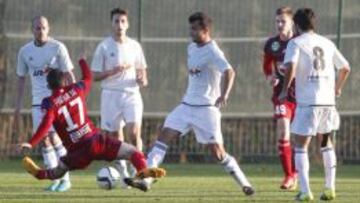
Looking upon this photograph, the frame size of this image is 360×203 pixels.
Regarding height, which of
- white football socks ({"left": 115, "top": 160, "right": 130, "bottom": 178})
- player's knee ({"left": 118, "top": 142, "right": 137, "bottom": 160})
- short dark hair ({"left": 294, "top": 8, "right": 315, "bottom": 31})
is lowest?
white football socks ({"left": 115, "top": 160, "right": 130, "bottom": 178})

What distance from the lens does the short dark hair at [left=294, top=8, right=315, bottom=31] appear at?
549 inches

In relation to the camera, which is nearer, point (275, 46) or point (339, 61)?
point (339, 61)

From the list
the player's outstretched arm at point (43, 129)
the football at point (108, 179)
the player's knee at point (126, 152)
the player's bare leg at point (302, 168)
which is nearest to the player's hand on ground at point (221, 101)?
the player's bare leg at point (302, 168)

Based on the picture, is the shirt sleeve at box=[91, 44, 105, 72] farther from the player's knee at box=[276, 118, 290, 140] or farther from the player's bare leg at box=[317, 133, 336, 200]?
the player's bare leg at box=[317, 133, 336, 200]

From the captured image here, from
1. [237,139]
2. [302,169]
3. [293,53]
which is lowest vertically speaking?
[237,139]

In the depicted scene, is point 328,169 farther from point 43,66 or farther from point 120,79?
point 43,66

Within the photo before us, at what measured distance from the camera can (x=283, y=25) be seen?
16938mm

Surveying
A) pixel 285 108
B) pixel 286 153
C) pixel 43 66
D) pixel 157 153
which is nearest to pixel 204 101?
pixel 157 153

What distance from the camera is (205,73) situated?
50.0ft

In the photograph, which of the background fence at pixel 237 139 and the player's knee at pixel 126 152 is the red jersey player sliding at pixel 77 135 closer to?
the player's knee at pixel 126 152

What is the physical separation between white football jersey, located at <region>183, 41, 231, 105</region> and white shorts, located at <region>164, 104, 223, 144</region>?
0.09m

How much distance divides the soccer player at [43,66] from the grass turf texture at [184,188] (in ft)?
1.58

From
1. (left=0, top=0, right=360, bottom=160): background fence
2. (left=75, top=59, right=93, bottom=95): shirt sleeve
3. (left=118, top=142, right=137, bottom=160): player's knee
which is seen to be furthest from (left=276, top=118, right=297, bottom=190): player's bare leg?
(left=0, top=0, right=360, bottom=160): background fence

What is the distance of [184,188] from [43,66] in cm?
228
